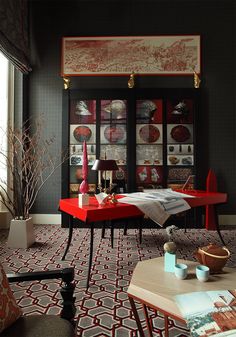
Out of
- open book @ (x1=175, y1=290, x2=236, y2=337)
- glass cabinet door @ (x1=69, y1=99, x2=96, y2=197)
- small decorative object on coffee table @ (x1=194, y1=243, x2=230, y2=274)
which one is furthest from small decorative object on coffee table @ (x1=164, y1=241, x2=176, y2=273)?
glass cabinet door @ (x1=69, y1=99, x2=96, y2=197)

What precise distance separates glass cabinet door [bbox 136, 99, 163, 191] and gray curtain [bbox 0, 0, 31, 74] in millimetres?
2017

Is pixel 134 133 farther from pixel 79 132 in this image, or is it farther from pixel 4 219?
pixel 4 219

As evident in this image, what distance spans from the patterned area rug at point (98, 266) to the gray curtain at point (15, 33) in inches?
105

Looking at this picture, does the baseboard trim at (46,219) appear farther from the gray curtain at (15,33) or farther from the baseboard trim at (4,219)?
the gray curtain at (15,33)

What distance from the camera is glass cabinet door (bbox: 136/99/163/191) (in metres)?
4.90

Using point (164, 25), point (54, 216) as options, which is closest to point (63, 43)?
point (164, 25)

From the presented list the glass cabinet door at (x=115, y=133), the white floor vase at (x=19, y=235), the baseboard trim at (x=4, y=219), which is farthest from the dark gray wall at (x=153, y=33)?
the white floor vase at (x=19, y=235)

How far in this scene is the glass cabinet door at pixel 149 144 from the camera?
16.1ft

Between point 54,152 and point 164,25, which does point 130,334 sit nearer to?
point 54,152

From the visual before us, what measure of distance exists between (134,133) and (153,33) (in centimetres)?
183

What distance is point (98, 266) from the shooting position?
2.99m

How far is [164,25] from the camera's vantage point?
504 centimetres

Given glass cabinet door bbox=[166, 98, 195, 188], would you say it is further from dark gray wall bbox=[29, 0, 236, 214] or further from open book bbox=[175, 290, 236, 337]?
open book bbox=[175, 290, 236, 337]

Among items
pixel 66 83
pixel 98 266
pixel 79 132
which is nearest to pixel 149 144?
pixel 79 132
